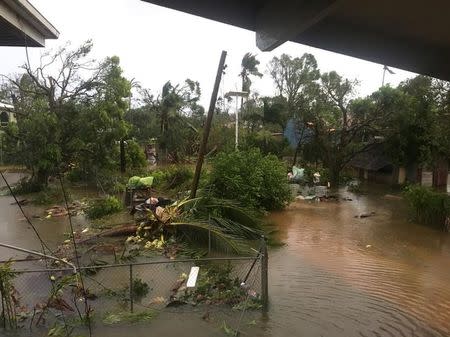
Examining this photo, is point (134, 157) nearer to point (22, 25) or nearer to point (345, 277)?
point (345, 277)

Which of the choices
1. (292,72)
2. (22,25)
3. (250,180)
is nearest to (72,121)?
(250,180)

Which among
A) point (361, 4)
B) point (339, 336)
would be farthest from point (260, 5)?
point (339, 336)

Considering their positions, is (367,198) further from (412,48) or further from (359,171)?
(412,48)

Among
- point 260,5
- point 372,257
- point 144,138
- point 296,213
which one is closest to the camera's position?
point 260,5

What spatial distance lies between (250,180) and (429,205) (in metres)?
6.59

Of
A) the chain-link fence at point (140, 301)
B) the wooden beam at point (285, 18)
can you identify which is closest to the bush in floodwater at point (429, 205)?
the chain-link fence at point (140, 301)

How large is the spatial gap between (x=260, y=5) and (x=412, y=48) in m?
1.35

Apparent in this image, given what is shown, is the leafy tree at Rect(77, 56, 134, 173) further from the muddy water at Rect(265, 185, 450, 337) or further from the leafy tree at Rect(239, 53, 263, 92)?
the leafy tree at Rect(239, 53, 263, 92)

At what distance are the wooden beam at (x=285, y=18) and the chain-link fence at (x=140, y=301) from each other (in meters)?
4.40

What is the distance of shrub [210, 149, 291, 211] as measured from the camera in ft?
53.3

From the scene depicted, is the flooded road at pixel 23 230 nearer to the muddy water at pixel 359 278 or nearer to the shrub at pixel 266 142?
the muddy water at pixel 359 278

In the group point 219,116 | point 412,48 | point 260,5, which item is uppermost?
point 219,116

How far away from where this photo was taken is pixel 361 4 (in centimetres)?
279

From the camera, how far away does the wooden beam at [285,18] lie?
8.74 feet
